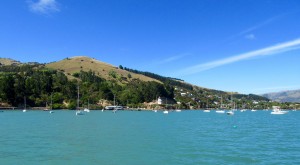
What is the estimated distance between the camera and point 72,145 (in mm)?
51969

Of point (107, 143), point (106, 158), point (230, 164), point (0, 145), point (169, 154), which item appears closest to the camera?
point (230, 164)

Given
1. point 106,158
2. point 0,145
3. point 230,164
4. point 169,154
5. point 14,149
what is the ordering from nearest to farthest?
Answer: point 230,164 → point 106,158 → point 169,154 → point 14,149 → point 0,145

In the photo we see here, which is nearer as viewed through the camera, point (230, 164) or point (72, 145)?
point (230, 164)

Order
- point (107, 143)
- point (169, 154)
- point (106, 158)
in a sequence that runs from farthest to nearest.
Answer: point (107, 143), point (169, 154), point (106, 158)

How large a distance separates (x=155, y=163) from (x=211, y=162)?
667 centimetres

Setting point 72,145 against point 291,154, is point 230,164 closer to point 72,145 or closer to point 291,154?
point 291,154

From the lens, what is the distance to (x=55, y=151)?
45.7m

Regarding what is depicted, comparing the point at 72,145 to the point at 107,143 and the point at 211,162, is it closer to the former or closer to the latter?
the point at 107,143

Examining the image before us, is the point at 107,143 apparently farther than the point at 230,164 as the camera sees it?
Yes

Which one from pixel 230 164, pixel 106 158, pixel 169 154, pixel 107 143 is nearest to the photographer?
pixel 230 164

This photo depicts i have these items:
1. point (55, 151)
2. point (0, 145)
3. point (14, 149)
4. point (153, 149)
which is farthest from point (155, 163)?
point (0, 145)

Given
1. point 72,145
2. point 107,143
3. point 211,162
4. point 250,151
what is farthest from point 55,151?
point 250,151

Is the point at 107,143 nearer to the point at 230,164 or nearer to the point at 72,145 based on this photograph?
the point at 72,145

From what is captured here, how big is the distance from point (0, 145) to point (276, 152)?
136 feet
